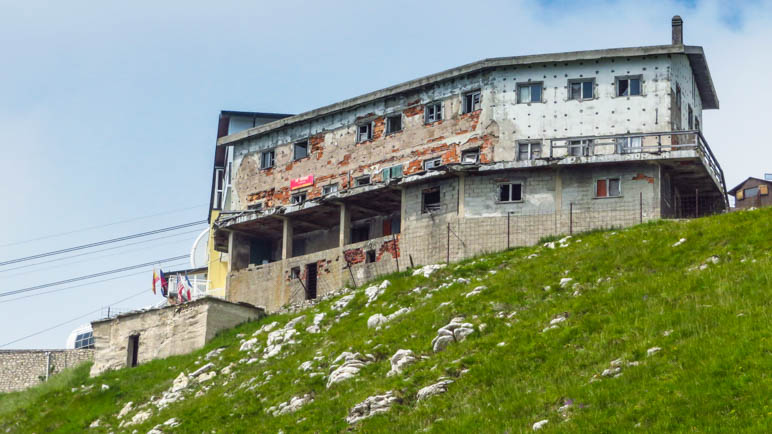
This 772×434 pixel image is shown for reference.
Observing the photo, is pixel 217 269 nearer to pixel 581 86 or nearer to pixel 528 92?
pixel 528 92

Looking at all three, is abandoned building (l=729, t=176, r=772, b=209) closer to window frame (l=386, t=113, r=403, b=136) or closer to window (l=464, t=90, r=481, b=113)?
window (l=464, t=90, r=481, b=113)

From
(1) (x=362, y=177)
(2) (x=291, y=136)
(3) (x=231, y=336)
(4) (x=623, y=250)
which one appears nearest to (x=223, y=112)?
(2) (x=291, y=136)

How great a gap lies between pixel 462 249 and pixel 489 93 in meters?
8.22

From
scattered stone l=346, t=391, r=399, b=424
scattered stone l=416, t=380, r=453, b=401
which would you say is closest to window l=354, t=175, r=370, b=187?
scattered stone l=346, t=391, r=399, b=424

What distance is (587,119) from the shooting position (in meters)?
51.7

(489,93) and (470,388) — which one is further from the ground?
(489,93)

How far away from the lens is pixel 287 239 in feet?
190

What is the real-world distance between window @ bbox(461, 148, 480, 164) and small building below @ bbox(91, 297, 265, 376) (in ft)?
40.5

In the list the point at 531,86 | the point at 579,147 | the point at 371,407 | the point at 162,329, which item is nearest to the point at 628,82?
the point at 579,147

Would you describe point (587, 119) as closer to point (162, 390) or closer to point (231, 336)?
point (231, 336)

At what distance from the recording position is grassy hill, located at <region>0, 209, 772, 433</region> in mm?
25391

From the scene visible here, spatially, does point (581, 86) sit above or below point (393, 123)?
above

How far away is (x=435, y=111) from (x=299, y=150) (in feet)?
31.7

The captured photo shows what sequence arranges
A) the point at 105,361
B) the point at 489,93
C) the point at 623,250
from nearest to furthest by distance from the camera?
the point at 623,250, the point at 489,93, the point at 105,361
